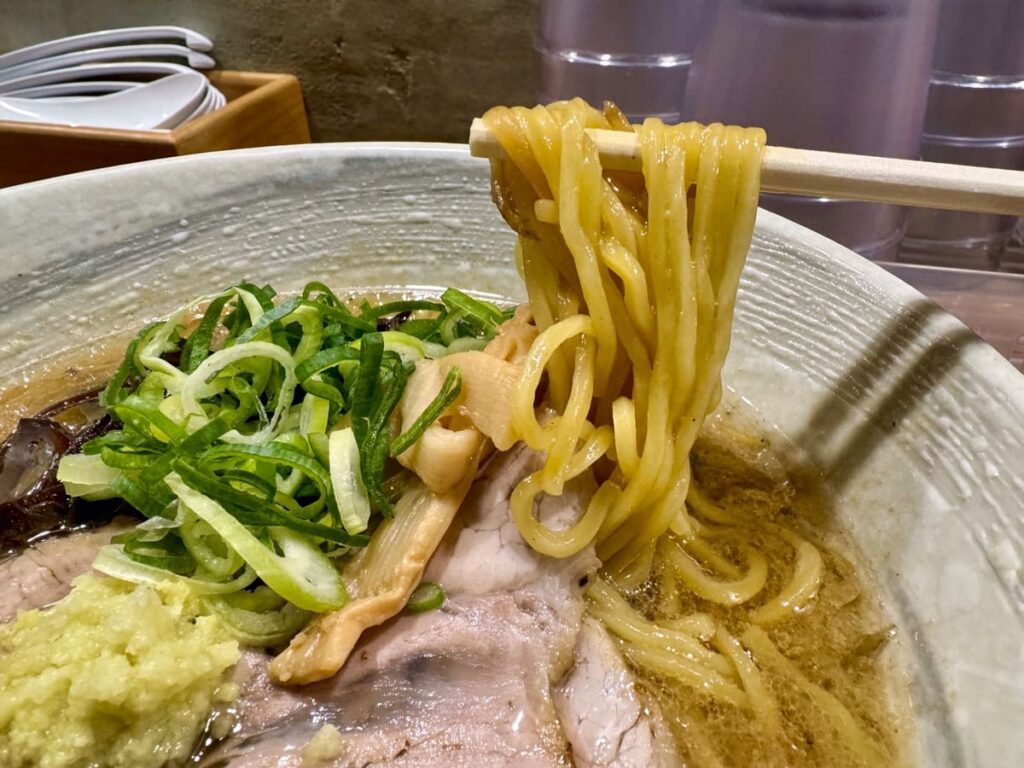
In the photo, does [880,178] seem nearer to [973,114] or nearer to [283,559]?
[283,559]

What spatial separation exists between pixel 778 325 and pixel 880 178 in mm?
624

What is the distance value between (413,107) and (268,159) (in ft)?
5.19

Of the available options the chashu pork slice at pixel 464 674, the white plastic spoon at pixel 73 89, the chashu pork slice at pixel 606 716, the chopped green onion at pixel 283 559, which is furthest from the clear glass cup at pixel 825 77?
the white plastic spoon at pixel 73 89

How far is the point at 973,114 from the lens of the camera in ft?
8.81

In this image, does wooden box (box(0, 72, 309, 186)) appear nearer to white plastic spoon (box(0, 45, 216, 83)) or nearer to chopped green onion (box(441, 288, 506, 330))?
white plastic spoon (box(0, 45, 216, 83))

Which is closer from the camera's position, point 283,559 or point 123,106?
point 283,559

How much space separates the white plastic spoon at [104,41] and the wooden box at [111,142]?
54 centimetres

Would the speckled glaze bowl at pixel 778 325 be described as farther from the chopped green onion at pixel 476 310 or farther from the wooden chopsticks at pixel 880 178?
the chopped green onion at pixel 476 310

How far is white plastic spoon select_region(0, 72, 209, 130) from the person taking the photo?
3088 mm

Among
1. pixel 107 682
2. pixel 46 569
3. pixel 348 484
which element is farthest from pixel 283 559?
pixel 46 569

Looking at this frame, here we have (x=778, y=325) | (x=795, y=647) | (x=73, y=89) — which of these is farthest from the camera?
(x=73, y=89)

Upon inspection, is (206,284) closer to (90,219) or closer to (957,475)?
(90,219)

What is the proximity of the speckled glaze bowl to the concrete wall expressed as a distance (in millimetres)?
1335

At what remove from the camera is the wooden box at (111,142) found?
2637 mm
